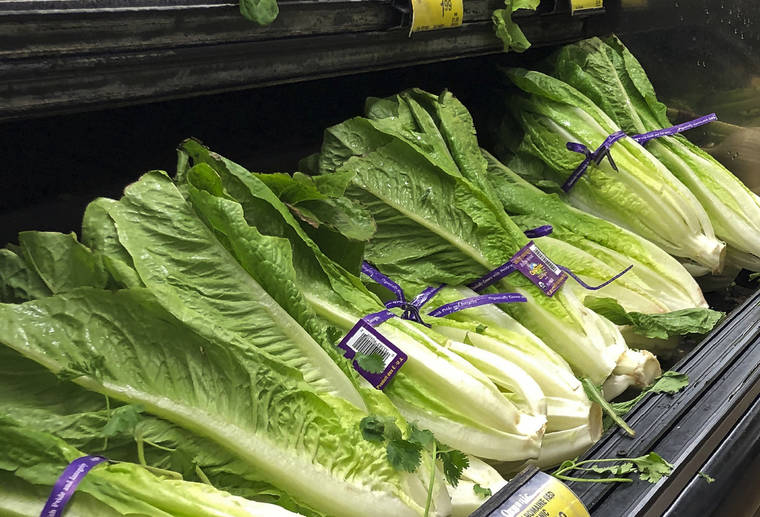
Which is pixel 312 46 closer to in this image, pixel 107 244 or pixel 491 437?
pixel 107 244

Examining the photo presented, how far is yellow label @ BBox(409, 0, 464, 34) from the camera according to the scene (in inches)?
59.7

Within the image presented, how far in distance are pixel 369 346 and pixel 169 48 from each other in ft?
2.18

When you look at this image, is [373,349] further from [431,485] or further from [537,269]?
[537,269]

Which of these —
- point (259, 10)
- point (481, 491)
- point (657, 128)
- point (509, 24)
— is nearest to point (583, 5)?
point (509, 24)

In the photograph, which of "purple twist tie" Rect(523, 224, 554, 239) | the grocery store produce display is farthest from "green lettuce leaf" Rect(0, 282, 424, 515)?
"purple twist tie" Rect(523, 224, 554, 239)

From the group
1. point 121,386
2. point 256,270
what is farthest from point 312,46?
point 121,386

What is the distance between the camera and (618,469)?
1.17m

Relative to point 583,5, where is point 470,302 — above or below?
below

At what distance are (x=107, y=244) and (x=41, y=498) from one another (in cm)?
41

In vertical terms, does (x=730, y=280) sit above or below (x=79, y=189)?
above

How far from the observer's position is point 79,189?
1527 millimetres

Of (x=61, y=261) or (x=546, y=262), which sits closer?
(x=61, y=261)

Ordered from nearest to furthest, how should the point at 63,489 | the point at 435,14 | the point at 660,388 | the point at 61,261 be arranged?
the point at 63,489, the point at 61,261, the point at 660,388, the point at 435,14

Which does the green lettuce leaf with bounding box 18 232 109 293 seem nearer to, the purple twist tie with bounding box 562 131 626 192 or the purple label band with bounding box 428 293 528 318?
the purple label band with bounding box 428 293 528 318
